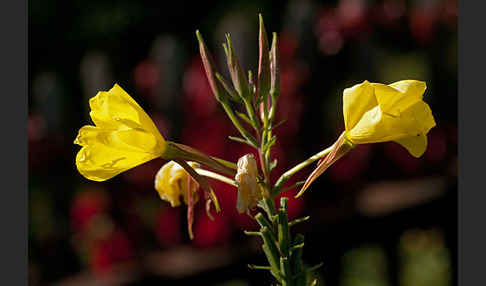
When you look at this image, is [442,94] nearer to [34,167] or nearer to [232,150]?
[232,150]

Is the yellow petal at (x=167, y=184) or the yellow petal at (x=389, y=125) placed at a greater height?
the yellow petal at (x=389, y=125)

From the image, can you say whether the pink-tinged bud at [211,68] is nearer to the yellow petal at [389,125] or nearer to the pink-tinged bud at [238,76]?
the pink-tinged bud at [238,76]

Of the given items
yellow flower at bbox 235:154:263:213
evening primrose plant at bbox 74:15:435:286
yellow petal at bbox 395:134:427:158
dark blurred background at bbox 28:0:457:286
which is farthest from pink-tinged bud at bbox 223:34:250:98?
dark blurred background at bbox 28:0:457:286

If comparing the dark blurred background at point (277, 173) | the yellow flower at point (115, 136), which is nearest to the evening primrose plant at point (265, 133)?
the yellow flower at point (115, 136)

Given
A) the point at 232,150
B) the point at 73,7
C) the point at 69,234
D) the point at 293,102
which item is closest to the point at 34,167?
the point at 69,234

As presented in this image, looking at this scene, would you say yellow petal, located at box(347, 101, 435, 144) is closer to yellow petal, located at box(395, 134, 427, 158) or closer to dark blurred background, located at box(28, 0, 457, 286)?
yellow petal, located at box(395, 134, 427, 158)

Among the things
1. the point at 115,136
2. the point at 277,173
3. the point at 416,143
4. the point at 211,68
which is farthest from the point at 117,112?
the point at 277,173

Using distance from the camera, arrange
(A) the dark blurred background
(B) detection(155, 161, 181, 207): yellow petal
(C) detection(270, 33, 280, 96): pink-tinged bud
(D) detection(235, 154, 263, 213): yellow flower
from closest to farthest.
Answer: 1. (D) detection(235, 154, 263, 213): yellow flower
2. (C) detection(270, 33, 280, 96): pink-tinged bud
3. (B) detection(155, 161, 181, 207): yellow petal
4. (A) the dark blurred background
